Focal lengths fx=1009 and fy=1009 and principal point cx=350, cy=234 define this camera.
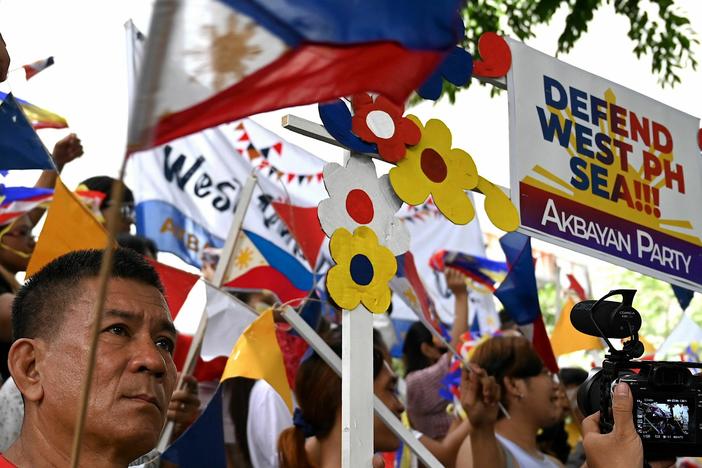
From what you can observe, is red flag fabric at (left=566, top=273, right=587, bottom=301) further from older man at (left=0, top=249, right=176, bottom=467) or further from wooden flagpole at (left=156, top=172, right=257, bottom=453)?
older man at (left=0, top=249, right=176, bottom=467)

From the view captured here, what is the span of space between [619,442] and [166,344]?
1.12 meters

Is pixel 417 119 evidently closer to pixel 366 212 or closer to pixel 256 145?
pixel 366 212

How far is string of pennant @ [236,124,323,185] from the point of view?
5.72m

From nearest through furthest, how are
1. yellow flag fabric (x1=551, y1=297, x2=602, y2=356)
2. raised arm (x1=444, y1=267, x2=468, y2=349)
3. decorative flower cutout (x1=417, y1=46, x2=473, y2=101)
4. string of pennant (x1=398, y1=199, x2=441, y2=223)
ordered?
decorative flower cutout (x1=417, y1=46, x2=473, y2=101), raised arm (x1=444, y1=267, x2=468, y2=349), yellow flag fabric (x1=551, y1=297, x2=602, y2=356), string of pennant (x1=398, y1=199, x2=441, y2=223)

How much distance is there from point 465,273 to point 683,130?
2.39 meters

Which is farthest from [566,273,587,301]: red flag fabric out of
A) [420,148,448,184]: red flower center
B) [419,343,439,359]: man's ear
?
[420,148,448,184]: red flower center

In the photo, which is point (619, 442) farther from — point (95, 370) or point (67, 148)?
point (67, 148)

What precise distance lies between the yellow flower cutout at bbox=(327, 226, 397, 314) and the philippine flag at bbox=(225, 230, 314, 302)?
6.50ft

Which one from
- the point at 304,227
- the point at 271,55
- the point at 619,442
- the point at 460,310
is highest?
the point at 304,227

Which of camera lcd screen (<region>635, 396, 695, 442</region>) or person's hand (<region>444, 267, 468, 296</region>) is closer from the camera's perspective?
Answer: camera lcd screen (<region>635, 396, 695, 442</region>)

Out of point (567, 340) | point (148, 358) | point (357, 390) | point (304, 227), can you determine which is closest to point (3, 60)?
point (148, 358)

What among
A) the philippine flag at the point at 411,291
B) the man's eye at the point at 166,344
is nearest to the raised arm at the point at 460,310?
the philippine flag at the point at 411,291

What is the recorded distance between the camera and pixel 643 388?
2559mm

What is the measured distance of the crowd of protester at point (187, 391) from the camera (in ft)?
6.33
